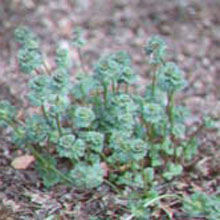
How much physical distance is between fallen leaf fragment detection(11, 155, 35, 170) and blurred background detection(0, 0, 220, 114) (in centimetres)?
76

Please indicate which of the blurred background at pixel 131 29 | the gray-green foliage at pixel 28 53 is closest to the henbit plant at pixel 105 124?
the gray-green foliage at pixel 28 53

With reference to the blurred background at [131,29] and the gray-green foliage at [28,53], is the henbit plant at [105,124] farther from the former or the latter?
the blurred background at [131,29]

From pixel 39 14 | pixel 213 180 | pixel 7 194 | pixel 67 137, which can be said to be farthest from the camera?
pixel 39 14

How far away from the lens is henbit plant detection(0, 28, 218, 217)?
8.18 ft

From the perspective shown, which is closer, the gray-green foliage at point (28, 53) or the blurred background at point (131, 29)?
the gray-green foliage at point (28, 53)

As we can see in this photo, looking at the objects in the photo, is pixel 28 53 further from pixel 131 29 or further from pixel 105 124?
pixel 131 29

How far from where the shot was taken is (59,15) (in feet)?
13.6

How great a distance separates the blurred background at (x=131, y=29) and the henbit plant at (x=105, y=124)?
77 cm

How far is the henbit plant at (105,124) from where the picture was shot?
2.49 m

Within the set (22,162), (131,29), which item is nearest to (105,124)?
(22,162)

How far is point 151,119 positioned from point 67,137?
387 millimetres

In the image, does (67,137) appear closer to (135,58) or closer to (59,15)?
(135,58)

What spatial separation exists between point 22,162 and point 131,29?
63.4 inches

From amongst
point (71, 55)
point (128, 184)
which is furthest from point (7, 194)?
point (71, 55)
